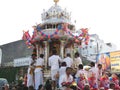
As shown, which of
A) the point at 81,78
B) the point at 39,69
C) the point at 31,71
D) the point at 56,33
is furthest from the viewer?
the point at 56,33

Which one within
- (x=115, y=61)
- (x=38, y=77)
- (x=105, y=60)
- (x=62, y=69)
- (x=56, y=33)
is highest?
(x=56, y=33)

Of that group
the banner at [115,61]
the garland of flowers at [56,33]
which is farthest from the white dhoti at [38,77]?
the banner at [115,61]

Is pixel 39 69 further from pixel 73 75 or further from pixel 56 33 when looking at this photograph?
pixel 56 33

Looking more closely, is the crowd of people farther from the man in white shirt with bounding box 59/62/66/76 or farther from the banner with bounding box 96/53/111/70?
the banner with bounding box 96/53/111/70

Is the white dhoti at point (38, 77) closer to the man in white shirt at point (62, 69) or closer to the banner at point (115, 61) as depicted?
the man in white shirt at point (62, 69)

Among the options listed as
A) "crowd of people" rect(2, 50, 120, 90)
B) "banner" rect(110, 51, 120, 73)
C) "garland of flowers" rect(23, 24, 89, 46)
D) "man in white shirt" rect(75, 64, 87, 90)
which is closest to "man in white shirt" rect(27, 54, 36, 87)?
"crowd of people" rect(2, 50, 120, 90)

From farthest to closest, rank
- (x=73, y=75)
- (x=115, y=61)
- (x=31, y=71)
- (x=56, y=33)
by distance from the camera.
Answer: (x=115, y=61) → (x=56, y=33) → (x=31, y=71) → (x=73, y=75)

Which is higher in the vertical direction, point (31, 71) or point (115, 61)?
point (115, 61)

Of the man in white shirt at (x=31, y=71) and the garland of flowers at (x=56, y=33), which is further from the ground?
the garland of flowers at (x=56, y=33)

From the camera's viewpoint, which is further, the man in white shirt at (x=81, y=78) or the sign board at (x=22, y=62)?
the sign board at (x=22, y=62)

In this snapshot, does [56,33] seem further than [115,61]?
No

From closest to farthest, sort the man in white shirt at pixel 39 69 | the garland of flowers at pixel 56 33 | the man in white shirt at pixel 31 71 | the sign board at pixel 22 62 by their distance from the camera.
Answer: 1. the man in white shirt at pixel 39 69
2. the man in white shirt at pixel 31 71
3. the garland of flowers at pixel 56 33
4. the sign board at pixel 22 62

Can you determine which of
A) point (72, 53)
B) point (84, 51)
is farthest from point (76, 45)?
point (84, 51)

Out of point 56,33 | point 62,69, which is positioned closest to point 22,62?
point 56,33
